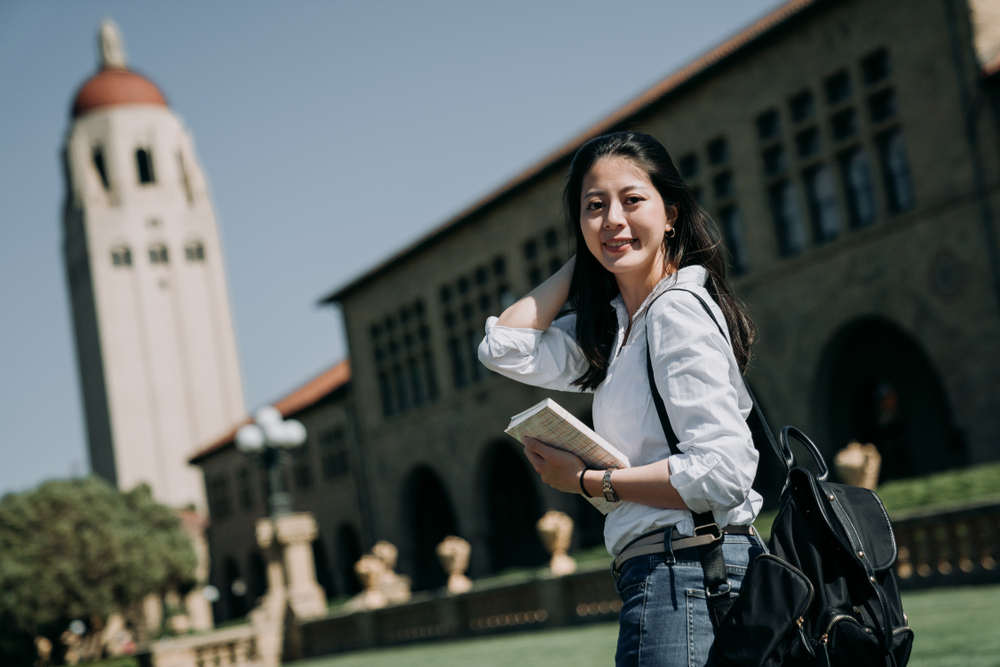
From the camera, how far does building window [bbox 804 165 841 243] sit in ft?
84.7

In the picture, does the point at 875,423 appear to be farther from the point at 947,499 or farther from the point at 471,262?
the point at 471,262

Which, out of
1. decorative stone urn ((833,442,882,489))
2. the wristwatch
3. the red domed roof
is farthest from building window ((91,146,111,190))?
the wristwatch

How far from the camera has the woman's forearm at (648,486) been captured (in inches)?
105

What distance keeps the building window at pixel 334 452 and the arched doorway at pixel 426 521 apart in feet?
12.9

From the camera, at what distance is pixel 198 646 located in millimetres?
20953

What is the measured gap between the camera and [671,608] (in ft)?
8.70

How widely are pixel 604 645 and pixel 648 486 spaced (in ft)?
39.3

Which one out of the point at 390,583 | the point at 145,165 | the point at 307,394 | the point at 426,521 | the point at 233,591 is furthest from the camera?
the point at 145,165

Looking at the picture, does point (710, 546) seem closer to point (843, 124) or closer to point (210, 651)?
point (210, 651)

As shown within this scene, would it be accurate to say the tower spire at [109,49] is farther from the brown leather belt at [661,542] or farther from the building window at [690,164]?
the brown leather belt at [661,542]

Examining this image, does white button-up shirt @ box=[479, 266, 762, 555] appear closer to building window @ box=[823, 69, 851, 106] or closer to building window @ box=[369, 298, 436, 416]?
building window @ box=[823, 69, 851, 106]

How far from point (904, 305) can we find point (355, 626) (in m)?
11.8

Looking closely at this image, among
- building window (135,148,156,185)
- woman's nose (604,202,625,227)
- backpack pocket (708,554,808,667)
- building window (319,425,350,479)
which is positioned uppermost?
building window (135,148,156,185)

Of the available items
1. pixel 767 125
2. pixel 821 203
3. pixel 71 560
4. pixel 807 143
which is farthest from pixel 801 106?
pixel 71 560
